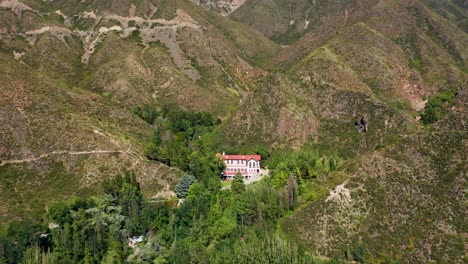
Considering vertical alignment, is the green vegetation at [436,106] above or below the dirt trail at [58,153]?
above

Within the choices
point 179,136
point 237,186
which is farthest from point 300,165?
point 179,136

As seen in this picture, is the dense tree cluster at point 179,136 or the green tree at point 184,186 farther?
the dense tree cluster at point 179,136

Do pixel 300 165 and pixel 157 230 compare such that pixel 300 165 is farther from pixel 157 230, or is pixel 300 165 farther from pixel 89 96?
pixel 89 96

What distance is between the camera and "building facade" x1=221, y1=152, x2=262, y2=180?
10431 centimetres

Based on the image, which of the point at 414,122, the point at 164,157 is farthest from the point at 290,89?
the point at 164,157

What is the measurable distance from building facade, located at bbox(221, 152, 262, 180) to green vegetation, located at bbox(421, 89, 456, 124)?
1686 inches

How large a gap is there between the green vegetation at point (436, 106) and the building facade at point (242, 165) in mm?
42834

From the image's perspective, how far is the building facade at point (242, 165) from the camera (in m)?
104

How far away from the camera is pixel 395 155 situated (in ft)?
270

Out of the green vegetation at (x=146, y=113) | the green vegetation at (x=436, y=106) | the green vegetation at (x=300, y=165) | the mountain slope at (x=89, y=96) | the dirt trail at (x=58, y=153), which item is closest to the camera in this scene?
the green vegetation at (x=300, y=165)

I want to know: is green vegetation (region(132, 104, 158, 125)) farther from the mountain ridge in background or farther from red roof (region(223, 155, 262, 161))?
red roof (region(223, 155, 262, 161))

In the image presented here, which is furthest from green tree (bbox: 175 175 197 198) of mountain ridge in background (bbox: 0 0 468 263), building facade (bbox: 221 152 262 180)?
A: building facade (bbox: 221 152 262 180)

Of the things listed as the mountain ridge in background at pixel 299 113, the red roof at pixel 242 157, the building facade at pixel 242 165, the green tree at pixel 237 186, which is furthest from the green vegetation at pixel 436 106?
the green tree at pixel 237 186

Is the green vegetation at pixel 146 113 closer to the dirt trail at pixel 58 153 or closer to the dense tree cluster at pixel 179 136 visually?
the dense tree cluster at pixel 179 136
